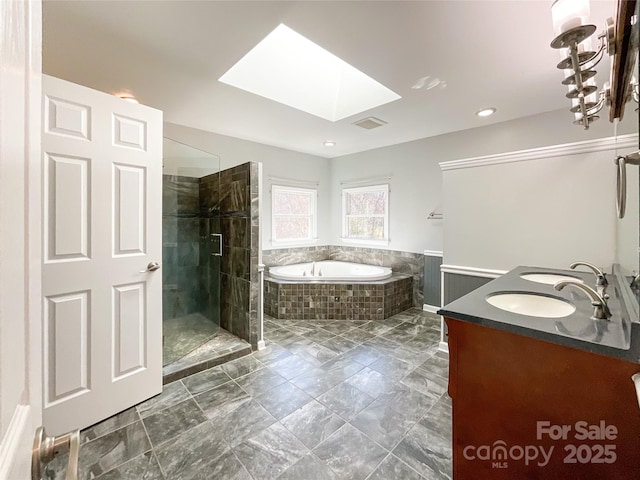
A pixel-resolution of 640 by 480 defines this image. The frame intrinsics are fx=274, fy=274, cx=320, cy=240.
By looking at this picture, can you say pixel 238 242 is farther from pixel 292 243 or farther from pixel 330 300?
pixel 292 243

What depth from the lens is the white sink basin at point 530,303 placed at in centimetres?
139

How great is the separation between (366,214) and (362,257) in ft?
2.52

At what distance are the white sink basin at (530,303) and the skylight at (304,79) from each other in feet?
7.03

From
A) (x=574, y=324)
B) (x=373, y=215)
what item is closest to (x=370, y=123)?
(x=373, y=215)

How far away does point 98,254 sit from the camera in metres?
1.63

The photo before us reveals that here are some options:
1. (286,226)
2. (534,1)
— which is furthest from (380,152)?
(534,1)

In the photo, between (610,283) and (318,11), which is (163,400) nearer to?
(318,11)

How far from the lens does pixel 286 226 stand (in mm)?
4746

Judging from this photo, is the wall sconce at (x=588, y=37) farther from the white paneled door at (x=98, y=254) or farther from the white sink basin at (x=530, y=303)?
the white paneled door at (x=98, y=254)

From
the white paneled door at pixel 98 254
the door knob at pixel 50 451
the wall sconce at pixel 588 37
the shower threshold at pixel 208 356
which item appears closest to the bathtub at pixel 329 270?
the shower threshold at pixel 208 356

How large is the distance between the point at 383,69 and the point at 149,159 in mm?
1892

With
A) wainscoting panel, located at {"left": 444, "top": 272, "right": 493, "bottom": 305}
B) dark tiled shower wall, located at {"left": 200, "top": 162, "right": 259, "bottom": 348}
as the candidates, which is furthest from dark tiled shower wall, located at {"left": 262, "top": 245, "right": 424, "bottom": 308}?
dark tiled shower wall, located at {"left": 200, "top": 162, "right": 259, "bottom": 348}

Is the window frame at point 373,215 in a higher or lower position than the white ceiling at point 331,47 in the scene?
lower

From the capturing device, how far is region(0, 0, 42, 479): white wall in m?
0.33
